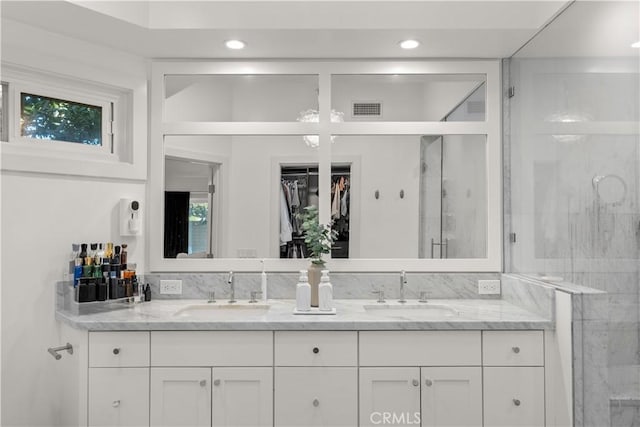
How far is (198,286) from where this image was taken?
2.71 metres

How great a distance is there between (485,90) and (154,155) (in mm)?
2112

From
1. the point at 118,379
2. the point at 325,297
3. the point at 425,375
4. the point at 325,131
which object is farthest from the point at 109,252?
the point at 425,375

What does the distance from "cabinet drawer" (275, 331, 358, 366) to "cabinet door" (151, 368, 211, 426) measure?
390 millimetres

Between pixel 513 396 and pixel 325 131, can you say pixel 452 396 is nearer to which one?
pixel 513 396

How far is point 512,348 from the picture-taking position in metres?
2.14

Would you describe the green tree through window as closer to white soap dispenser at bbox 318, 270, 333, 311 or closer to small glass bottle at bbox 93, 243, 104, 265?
small glass bottle at bbox 93, 243, 104, 265

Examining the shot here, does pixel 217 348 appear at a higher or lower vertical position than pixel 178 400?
higher

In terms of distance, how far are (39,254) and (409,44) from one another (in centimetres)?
233

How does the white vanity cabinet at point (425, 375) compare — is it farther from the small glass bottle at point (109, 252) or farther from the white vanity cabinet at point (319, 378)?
the small glass bottle at point (109, 252)

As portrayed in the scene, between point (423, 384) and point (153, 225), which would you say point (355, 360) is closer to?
point (423, 384)

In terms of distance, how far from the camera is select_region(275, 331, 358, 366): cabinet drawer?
2.13 metres

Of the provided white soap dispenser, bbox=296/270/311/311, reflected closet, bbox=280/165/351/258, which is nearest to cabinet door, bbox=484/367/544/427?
white soap dispenser, bbox=296/270/311/311

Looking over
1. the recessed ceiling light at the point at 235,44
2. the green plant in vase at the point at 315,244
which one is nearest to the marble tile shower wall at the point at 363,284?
the green plant in vase at the point at 315,244

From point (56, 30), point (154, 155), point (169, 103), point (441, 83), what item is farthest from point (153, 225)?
point (441, 83)
